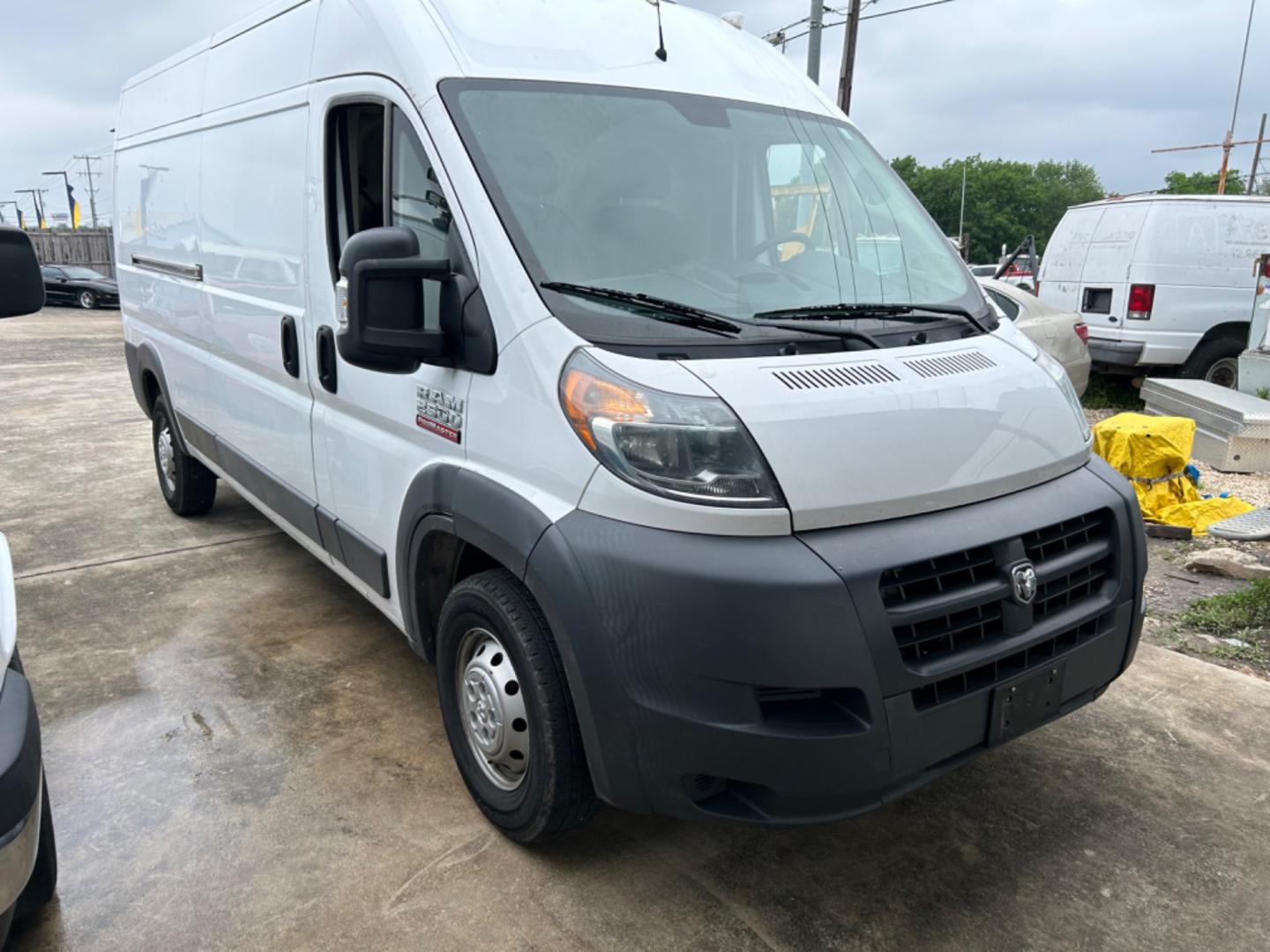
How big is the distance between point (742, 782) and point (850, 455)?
791 mm

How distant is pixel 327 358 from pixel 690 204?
1.37 metres

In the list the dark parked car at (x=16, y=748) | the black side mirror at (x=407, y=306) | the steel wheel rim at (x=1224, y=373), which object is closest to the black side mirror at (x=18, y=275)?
the dark parked car at (x=16, y=748)

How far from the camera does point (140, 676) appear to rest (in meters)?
3.80

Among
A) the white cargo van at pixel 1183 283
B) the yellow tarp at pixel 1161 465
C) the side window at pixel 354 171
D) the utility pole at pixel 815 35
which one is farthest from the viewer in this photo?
the utility pole at pixel 815 35

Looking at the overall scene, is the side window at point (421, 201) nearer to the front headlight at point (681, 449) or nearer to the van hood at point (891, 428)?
the front headlight at point (681, 449)

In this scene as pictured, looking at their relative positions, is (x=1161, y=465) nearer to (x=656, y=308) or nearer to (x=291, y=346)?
(x=656, y=308)

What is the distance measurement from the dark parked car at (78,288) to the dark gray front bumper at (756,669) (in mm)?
25356

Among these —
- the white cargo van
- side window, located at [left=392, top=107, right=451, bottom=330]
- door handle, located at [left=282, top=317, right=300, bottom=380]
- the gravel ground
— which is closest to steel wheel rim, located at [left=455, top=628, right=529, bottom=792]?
side window, located at [left=392, top=107, right=451, bottom=330]

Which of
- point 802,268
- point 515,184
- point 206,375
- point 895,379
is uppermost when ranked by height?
point 515,184

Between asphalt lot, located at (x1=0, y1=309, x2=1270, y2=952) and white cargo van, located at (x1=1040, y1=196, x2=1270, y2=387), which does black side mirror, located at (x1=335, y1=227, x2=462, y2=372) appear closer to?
asphalt lot, located at (x1=0, y1=309, x2=1270, y2=952)

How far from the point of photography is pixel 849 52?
59.4 feet

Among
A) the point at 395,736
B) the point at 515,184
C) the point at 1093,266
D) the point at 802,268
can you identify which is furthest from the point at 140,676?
the point at 1093,266

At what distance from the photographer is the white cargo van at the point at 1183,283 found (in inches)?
361

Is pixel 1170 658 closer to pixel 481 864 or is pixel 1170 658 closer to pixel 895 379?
pixel 895 379
